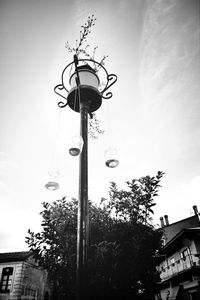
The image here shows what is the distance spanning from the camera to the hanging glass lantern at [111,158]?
3.11m

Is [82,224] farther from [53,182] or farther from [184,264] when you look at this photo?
[184,264]

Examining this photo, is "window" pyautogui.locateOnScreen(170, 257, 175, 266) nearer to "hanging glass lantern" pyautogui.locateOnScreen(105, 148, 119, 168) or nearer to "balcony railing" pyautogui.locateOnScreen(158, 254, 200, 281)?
"balcony railing" pyautogui.locateOnScreen(158, 254, 200, 281)

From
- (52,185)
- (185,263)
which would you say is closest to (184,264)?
(185,263)

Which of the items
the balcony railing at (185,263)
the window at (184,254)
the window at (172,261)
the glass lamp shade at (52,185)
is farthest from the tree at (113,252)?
the window at (172,261)

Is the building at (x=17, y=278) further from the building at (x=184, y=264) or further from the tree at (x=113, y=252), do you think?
the tree at (x=113, y=252)

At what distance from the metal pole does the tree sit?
1.03 feet

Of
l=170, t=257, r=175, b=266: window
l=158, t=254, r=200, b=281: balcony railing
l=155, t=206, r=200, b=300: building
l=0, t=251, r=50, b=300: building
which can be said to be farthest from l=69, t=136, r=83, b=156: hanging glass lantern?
l=170, t=257, r=175, b=266: window

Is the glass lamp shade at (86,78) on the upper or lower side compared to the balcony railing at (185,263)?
upper

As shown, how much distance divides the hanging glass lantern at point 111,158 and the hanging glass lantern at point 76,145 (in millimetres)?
518

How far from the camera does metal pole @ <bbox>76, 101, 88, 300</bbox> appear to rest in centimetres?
193

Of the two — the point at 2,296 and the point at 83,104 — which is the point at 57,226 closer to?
the point at 83,104

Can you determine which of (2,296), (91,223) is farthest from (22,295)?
(91,223)

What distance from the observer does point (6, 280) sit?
22047mm

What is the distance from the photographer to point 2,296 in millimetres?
21234
